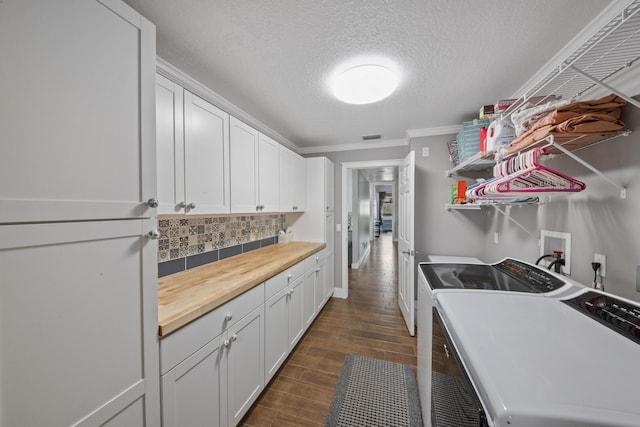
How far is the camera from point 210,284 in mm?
1414

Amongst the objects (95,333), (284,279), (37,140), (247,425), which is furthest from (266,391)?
(37,140)

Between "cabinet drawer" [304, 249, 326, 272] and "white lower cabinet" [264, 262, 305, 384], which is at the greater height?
"cabinet drawer" [304, 249, 326, 272]

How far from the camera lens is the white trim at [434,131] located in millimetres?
2615

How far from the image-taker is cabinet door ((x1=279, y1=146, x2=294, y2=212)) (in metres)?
2.53

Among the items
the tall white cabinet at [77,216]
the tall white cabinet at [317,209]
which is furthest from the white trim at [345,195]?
the tall white cabinet at [77,216]

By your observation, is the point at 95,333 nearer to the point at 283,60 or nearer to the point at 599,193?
the point at 283,60

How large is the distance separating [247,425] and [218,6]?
238 cm

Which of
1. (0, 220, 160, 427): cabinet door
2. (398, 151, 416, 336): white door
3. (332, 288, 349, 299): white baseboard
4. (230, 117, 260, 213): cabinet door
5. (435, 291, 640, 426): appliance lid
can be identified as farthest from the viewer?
(332, 288, 349, 299): white baseboard

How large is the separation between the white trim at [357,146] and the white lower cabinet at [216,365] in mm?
2479

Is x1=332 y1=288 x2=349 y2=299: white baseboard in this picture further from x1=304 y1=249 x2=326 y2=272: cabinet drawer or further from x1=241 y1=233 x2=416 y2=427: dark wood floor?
x1=304 y1=249 x2=326 y2=272: cabinet drawer

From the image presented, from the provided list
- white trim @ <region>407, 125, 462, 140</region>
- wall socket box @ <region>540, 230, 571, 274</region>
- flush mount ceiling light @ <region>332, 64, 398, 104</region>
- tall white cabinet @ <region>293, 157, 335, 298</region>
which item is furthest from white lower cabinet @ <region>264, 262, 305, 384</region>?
white trim @ <region>407, 125, 462, 140</region>

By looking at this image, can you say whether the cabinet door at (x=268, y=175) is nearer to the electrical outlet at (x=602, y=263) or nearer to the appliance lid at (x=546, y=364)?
the appliance lid at (x=546, y=364)

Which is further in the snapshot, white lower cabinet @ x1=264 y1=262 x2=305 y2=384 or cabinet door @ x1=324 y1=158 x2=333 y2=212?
cabinet door @ x1=324 y1=158 x2=333 y2=212

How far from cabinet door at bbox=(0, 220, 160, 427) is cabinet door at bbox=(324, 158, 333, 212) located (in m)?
2.39
